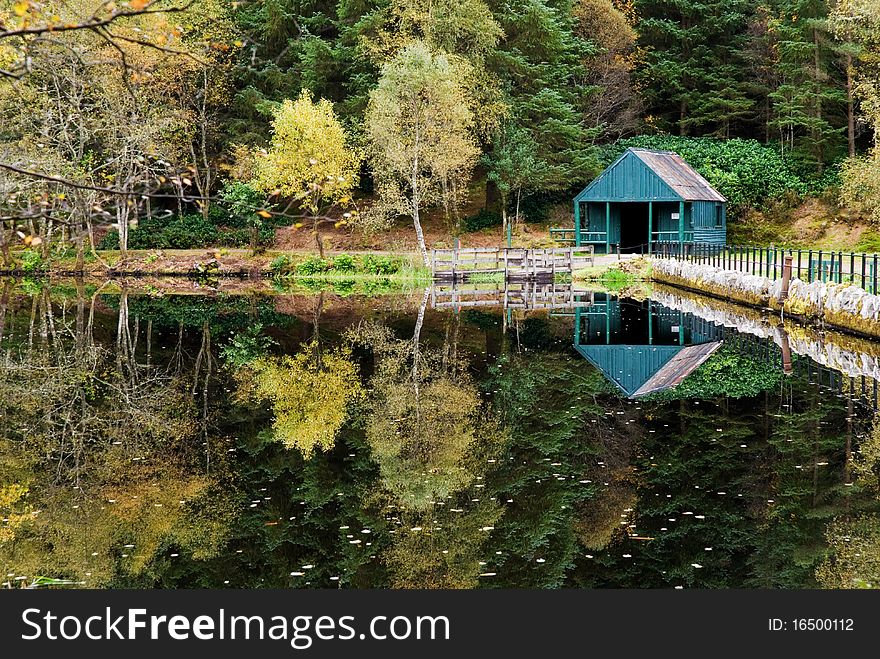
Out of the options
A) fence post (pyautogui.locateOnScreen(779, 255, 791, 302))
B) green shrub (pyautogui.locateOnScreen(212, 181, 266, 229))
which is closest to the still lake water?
fence post (pyautogui.locateOnScreen(779, 255, 791, 302))

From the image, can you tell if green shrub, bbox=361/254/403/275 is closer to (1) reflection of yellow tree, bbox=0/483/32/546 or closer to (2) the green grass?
(2) the green grass

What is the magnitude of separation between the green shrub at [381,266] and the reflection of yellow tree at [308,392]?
810 inches

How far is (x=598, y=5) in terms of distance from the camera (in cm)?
5678

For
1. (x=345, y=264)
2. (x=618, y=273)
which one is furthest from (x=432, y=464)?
(x=345, y=264)

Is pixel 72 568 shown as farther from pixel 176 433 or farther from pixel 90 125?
pixel 90 125

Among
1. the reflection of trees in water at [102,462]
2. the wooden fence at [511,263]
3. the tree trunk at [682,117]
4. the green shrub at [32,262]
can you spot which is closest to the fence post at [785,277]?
the reflection of trees in water at [102,462]

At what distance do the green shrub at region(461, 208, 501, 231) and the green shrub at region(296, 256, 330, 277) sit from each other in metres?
10.8

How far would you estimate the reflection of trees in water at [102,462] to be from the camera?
27.6ft

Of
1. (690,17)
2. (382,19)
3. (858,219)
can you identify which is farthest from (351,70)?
(858,219)

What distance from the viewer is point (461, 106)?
42875 mm

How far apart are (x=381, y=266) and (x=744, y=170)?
65.2 feet

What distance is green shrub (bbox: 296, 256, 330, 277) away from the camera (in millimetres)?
42625

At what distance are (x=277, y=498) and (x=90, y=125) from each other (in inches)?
1486

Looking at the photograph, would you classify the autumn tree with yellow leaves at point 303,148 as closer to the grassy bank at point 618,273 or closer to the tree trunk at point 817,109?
the grassy bank at point 618,273
